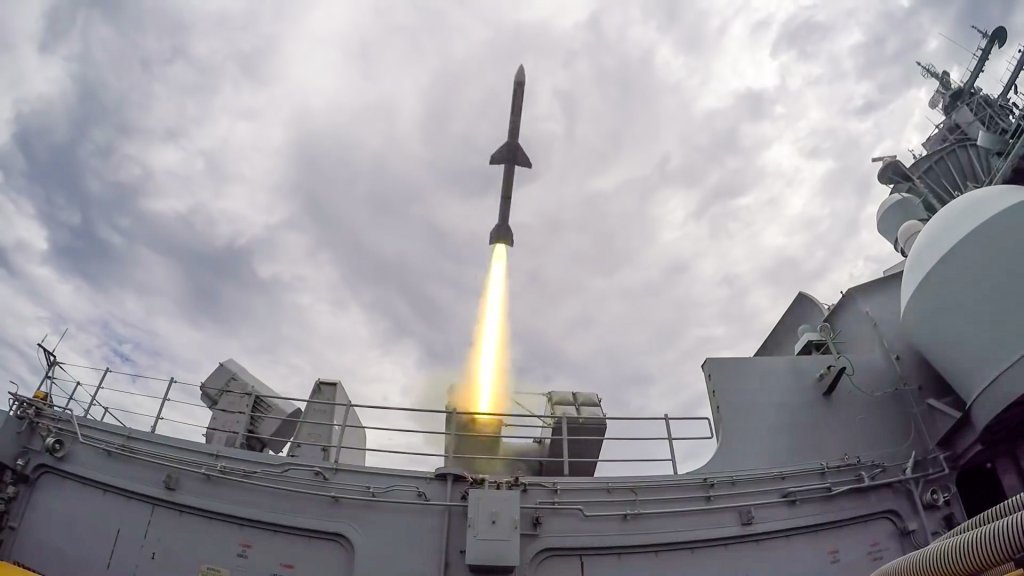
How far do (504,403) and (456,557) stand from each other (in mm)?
4833

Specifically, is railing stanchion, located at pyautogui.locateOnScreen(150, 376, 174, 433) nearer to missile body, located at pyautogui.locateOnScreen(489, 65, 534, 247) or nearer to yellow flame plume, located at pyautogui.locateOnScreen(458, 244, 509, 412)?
yellow flame plume, located at pyautogui.locateOnScreen(458, 244, 509, 412)

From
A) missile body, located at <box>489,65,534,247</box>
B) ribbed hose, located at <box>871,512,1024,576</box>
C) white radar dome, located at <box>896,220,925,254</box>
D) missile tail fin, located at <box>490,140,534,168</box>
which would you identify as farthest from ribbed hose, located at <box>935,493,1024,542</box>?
missile tail fin, located at <box>490,140,534,168</box>

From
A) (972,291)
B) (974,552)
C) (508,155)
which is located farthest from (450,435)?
(508,155)

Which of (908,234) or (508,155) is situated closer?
(908,234)

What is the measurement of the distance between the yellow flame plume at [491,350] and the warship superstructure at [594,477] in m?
2.99

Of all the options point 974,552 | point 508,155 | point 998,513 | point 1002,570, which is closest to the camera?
point 1002,570

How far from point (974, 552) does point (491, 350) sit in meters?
10.5

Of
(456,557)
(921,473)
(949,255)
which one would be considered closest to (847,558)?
(921,473)

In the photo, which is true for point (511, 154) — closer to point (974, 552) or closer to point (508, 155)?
point (508, 155)

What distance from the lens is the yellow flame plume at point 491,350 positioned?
11.8 m

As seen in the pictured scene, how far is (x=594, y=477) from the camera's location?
282 inches

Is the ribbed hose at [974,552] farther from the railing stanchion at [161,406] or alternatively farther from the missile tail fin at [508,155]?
the missile tail fin at [508,155]

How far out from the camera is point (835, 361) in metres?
8.56

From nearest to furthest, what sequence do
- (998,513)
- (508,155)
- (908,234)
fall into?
(998,513)
(908,234)
(508,155)
